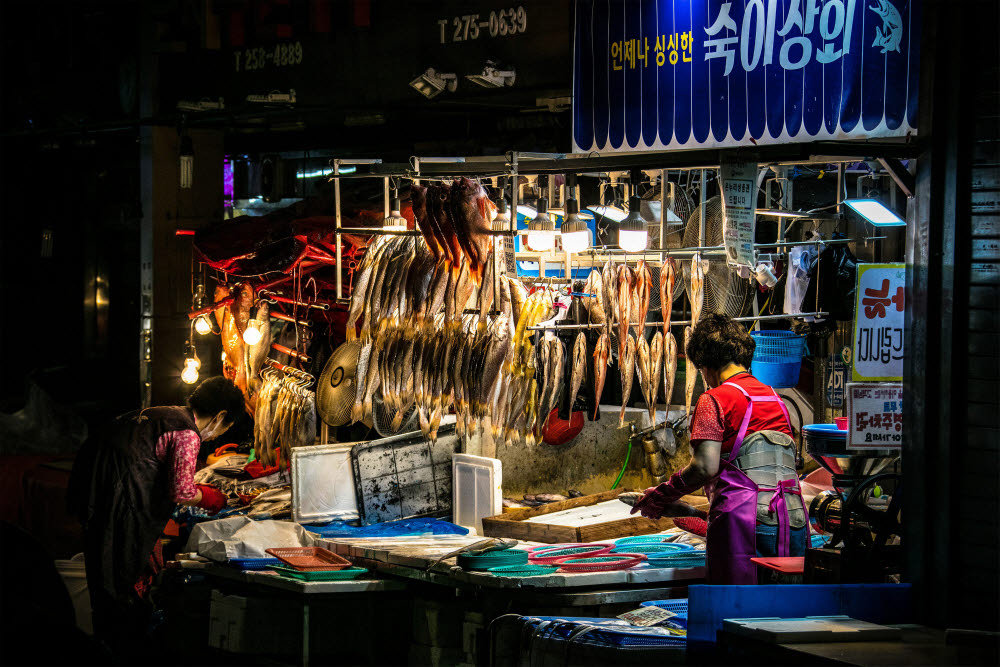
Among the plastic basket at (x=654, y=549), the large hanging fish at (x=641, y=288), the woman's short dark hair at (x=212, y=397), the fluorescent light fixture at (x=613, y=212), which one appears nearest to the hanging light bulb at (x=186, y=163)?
the woman's short dark hair at (x=212, y=397)

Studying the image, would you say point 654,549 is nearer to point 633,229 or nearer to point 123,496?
point 633,229

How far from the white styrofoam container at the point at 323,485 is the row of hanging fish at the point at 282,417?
1.12 metres

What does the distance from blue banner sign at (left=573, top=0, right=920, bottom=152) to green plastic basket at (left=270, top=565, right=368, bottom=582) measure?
11.4ft

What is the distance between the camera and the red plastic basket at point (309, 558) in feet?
20.6

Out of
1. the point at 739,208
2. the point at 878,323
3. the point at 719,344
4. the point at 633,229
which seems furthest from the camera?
the point at 633,229

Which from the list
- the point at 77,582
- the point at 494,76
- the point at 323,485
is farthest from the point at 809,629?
the point at 494,76

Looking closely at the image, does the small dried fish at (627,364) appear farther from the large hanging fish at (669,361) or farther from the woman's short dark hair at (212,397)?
the woman's short dark hair at (212,397)

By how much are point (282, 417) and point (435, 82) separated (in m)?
3.72

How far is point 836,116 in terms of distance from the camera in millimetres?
6500

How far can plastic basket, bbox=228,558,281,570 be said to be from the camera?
6496 mm

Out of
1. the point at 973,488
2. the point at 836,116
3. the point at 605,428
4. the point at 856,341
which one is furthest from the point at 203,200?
the point at 973,488

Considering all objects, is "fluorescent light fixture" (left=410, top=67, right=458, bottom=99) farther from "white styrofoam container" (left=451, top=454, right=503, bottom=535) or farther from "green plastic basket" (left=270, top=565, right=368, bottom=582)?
"green plastic basket" (left=270, top=565, right=368, bottom=582)

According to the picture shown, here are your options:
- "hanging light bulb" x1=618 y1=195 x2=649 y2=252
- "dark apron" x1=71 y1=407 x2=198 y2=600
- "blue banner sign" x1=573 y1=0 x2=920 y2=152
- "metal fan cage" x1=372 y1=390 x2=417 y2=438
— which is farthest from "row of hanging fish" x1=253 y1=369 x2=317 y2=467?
"hanging light bulb" x1=618 y1=195 x2=649 y2=252

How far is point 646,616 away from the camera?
17.3 ft
